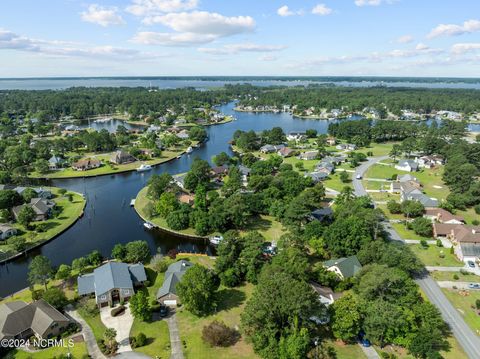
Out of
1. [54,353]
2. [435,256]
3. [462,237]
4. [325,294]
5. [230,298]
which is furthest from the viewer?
[462,237]

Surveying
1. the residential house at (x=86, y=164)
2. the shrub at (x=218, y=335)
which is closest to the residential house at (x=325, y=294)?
the shrub at (x=218, y=335)

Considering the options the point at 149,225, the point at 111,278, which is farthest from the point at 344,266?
the point at 149,225

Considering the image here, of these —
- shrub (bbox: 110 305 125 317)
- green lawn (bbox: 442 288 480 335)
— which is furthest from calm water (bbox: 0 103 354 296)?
green lawn (bbox: 442 288 480 335)

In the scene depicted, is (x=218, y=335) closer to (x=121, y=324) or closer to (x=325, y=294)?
(x=121, y=324)

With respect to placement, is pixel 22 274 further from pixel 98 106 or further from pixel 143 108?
pixel 98 106

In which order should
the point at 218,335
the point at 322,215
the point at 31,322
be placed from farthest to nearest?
the point at 322,215, the point at 31,322, the point at 218,335

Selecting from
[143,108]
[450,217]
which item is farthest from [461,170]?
[143,108]

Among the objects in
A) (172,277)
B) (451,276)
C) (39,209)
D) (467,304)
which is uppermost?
(39,209)

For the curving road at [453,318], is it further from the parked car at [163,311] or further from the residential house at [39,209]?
the residential house at [39,209]
